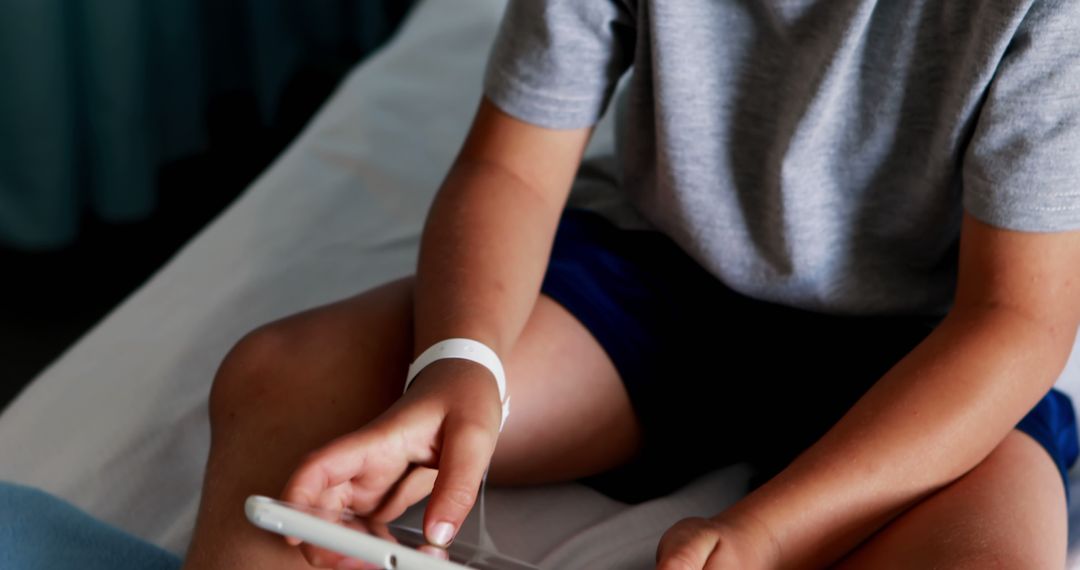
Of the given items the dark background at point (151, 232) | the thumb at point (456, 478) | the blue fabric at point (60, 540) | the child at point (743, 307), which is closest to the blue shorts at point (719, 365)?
the child at point (743, 307)

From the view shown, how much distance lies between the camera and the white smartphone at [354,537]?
50 centimetres

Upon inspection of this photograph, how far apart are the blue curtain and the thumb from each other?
136cm

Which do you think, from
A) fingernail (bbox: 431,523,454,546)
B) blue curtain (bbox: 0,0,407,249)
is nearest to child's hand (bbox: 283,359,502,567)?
fingernail (bbox: 431,523,454,546)

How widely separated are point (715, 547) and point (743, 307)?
0.28m

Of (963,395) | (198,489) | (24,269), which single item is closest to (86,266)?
(24,269)

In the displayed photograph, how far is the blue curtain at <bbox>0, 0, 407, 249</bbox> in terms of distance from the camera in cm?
172

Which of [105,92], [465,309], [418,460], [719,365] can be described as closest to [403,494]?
[418,460]

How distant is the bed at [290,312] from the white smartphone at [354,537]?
16cm

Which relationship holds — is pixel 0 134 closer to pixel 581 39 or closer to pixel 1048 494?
pixel 581 39

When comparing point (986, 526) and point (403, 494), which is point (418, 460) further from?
point (986, 526)

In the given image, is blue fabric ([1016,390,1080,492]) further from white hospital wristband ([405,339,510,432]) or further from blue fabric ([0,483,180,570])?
blue fabric ([0,483,180,570])

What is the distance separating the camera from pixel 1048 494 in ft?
2.30

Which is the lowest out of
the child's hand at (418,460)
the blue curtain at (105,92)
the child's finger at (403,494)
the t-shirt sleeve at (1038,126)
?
the blue curtain at (105,92)

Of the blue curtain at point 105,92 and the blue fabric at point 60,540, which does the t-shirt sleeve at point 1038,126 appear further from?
the blue curtain at point 105,92
